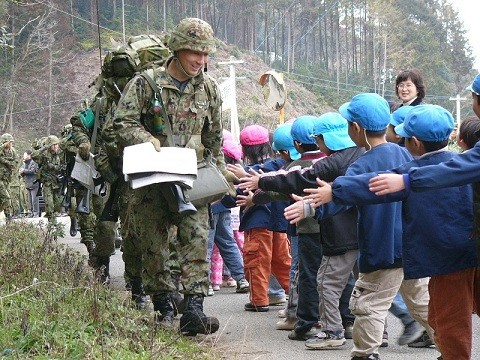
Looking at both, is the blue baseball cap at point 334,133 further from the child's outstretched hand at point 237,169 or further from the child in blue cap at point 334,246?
the child's outstretched hand at point 237,169

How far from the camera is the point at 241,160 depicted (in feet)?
35.8

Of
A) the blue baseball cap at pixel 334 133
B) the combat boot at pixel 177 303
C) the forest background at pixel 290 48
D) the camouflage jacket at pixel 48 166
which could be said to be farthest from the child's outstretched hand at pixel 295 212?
the forest background at pixel 290 48

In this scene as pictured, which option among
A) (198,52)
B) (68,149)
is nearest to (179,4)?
(68,149)

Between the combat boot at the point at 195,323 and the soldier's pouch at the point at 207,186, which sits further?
the soldier's pouch at the point at 207,186

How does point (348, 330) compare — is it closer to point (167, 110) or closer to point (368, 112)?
point (167, 110)

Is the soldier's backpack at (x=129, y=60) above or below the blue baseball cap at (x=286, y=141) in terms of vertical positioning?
above

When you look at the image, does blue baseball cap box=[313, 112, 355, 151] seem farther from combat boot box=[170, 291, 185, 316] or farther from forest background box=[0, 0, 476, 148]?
forest background box=[0, 0, 476, 148]

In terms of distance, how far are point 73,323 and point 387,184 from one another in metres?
2.16

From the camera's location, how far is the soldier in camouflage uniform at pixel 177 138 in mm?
7488

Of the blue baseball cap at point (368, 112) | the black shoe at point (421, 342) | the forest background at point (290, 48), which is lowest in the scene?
the black shoe at point (421, 342)

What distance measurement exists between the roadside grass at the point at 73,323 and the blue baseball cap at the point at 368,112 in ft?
5.62

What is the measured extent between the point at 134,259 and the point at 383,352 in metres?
2.27

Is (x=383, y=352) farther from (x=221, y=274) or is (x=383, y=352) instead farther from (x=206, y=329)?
(x=221, y=274)

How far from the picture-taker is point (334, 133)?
24.5 feet
